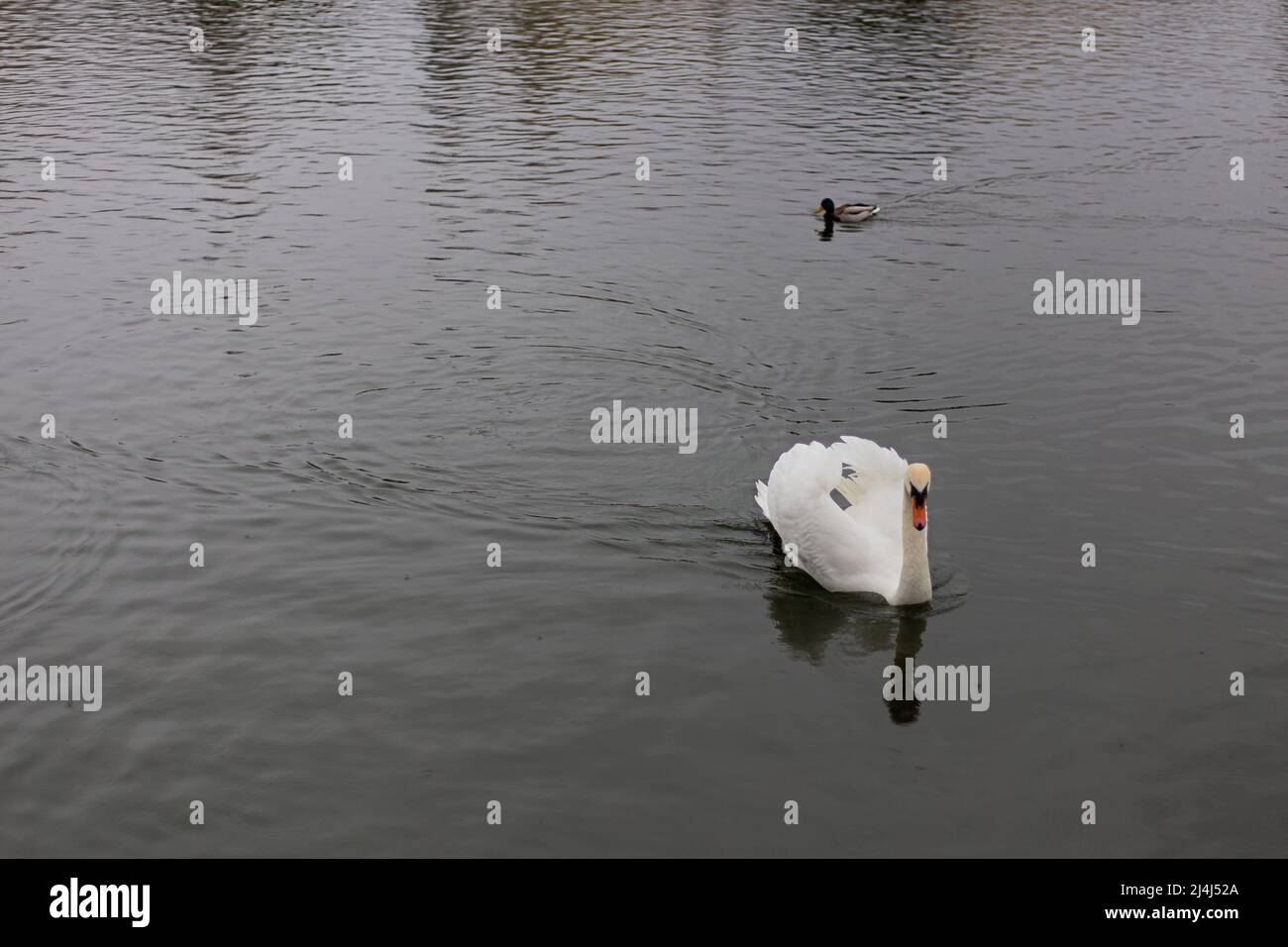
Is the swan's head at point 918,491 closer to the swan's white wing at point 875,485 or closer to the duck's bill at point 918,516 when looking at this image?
the duck's bill at point 918,516

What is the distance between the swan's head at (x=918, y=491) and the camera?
1330 centimetres

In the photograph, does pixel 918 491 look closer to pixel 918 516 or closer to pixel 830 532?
pixel 918 516

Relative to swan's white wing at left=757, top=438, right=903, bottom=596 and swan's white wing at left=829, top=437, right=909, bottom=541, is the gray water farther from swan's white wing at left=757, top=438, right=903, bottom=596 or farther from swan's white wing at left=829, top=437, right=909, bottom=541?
swan's white wing at left=829, top=437, right=909, bottom=541

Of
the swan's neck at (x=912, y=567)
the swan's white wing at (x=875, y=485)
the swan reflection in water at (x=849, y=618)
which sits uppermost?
the swan's white wing at (x=875, y=485)

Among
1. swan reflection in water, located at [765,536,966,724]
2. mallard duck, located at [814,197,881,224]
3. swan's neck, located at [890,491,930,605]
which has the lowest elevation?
swan reflection in water, located at [765,536,966,724]

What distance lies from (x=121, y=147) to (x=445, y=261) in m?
11.1

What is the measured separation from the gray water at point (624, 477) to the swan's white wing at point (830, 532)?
351 mm

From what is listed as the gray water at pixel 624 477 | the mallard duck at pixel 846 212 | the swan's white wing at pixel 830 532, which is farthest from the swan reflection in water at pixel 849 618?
the mallard duck at pixel 846 212

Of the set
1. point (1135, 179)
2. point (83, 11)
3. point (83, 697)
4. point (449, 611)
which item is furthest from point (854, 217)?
point (83, 11)

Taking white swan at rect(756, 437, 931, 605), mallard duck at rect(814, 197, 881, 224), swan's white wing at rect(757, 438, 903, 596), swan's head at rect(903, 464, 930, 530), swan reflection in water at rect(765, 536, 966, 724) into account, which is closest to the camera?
swan's head at rect(903, 464, 930, 530)

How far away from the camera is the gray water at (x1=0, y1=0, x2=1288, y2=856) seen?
1139cm

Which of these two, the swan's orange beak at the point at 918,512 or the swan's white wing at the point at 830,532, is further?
the swan's white wing at the point at 830,532

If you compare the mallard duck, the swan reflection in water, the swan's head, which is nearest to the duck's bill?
the swan's head

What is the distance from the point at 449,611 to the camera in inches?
547
